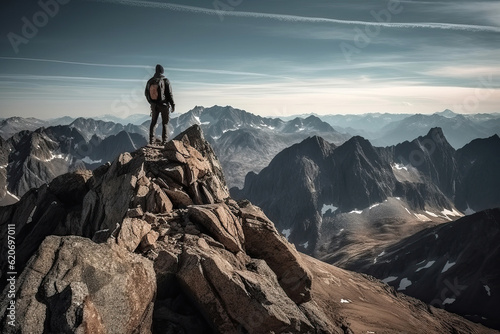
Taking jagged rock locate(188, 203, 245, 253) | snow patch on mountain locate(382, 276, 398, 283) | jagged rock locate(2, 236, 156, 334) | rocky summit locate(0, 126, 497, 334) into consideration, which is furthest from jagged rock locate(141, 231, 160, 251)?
snow patch on mountain locate(382, 276, 398, 283)

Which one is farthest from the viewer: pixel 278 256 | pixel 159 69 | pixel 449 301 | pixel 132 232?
pixel 449 301

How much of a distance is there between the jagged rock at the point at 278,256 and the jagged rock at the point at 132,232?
26.2 ft

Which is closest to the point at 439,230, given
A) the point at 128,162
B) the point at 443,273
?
the point at 443,273

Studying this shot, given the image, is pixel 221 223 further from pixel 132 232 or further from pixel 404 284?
pixel 404 284

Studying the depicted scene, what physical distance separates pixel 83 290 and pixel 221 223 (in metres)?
10.9

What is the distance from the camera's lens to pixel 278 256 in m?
25.0

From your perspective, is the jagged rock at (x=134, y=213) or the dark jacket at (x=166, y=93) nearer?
the jagged rock at (x=134, y=213)

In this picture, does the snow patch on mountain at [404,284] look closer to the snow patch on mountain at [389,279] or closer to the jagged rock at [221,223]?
the snow patch on mountain at [389,279]

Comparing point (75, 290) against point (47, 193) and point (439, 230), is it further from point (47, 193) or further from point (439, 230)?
point (439, 230)

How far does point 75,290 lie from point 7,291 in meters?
2.61

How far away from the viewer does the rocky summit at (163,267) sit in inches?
543

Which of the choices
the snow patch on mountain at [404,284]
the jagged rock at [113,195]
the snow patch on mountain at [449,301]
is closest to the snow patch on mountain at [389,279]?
the snow patch on mountain at [404,284]

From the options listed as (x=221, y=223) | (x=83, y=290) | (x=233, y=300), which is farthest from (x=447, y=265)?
(x=83, y=290)

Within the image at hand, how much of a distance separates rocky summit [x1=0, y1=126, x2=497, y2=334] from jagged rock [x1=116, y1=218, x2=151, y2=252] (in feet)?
0.23
